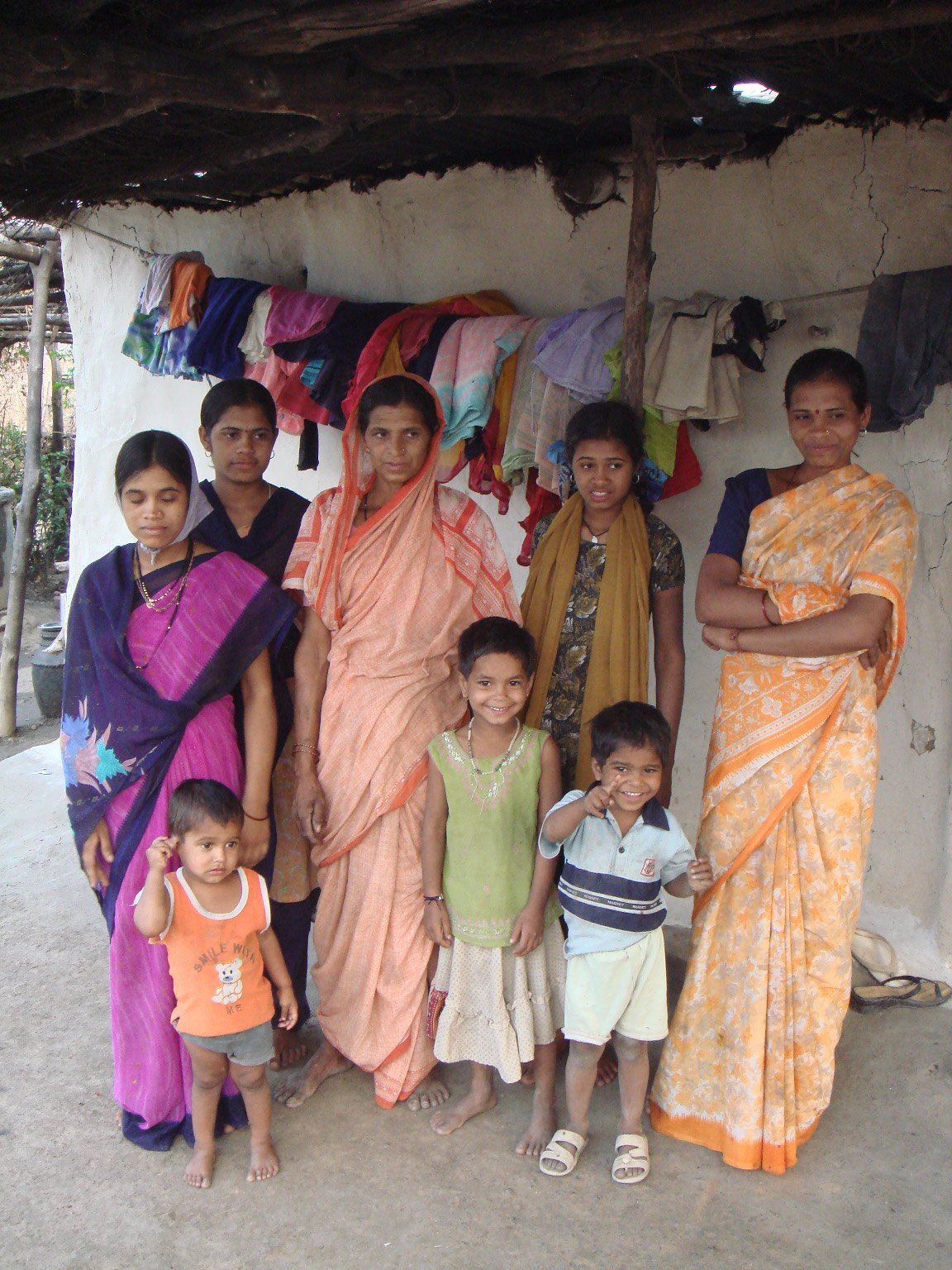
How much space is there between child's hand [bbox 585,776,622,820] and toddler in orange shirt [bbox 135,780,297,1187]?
0.80 m

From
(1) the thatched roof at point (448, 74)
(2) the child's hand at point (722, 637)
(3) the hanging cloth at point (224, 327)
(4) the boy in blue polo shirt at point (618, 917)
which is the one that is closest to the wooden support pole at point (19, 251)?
(3) the hanging cloth at point (224, 327)

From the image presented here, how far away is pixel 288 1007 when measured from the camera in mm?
2586

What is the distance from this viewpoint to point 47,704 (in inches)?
307

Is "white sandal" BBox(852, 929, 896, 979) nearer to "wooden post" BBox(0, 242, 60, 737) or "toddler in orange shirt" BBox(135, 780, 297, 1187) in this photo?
"toddler in orange shirt" BBox(135, 780, 297, 1187)

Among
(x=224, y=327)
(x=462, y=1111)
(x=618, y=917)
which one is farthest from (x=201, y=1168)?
(x=224, y=327)

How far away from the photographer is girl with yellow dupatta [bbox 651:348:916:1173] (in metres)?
2.47

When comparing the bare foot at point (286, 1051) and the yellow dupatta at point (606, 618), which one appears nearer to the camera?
the yellow dupatta at point (606, 618)

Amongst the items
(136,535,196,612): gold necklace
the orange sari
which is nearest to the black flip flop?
the orange sari

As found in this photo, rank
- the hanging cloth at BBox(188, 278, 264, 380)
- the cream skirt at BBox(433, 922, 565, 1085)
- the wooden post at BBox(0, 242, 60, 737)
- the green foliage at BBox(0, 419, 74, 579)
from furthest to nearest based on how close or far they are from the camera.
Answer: the green foliage at BBox(0, 419, 74, 579)
the wooden post at BBox(0, 242, 60, 737)
the hanging cloth at BBox(188, 278, 264, 380)
the cream skirt at BBox(433, 922, 565, 1085)

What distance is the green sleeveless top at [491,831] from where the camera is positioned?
2.60m

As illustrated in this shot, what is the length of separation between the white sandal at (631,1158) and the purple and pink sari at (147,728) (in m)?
0.98

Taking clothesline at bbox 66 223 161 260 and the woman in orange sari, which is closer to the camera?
the woman in orange sari

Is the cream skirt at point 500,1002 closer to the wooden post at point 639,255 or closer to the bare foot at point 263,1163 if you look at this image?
the bare foot at point 263,1163

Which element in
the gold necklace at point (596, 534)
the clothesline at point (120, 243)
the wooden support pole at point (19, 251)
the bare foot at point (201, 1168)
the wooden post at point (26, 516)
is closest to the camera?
the bare foot at point (201, 1168)
